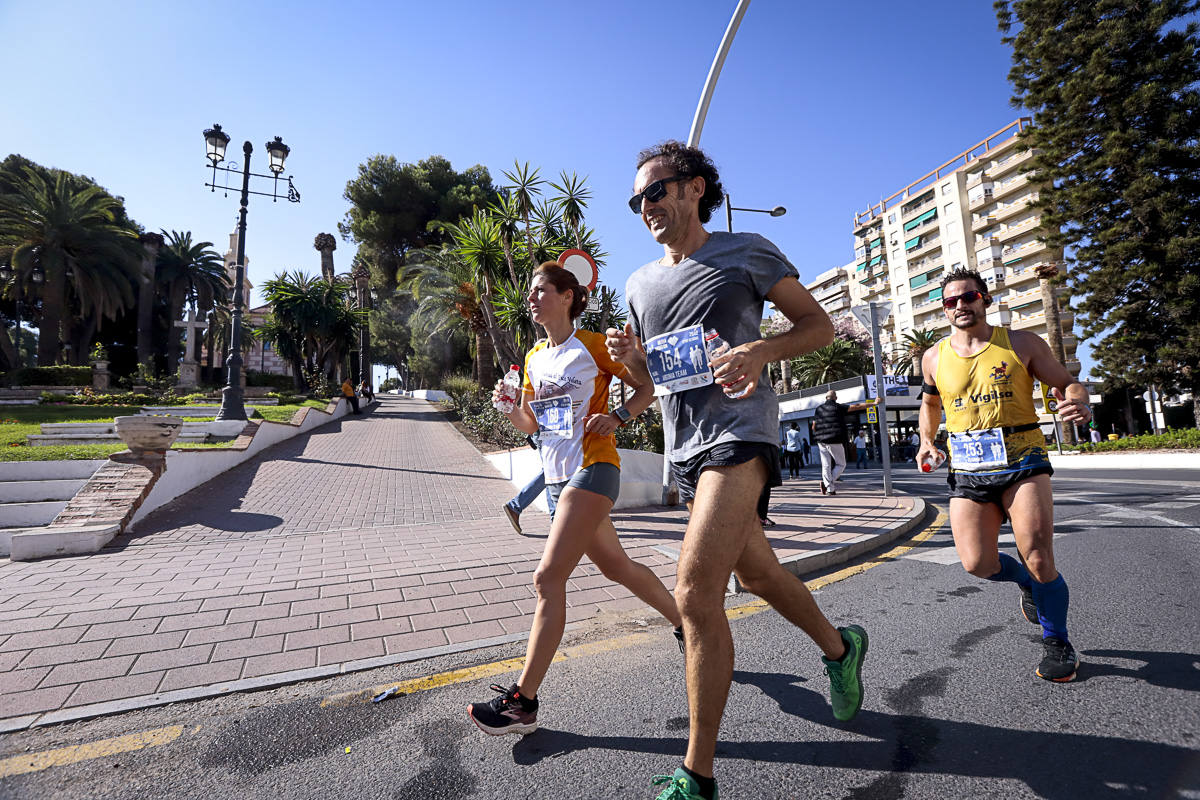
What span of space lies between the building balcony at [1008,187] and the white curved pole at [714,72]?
54.2m

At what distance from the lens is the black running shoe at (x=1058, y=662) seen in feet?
8.24

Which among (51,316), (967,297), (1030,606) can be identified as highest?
(51,316)

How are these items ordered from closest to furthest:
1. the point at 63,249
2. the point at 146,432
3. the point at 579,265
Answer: the point at 579,265, the point at 146,432, the point at 63,249

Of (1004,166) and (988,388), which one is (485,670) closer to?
(988,388)

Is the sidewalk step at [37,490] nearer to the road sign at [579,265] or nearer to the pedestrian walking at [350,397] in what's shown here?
the road sign at [579,265]

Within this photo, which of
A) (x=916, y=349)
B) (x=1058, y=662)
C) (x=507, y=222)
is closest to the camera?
(x=1058, y=662)

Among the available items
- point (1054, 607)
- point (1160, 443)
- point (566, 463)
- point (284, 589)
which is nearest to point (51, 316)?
point (284, 589)

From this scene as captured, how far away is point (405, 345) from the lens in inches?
2122

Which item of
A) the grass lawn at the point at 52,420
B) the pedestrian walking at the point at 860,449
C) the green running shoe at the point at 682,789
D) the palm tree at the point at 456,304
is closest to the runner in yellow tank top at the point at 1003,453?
the green running shoe at the point at 682,789

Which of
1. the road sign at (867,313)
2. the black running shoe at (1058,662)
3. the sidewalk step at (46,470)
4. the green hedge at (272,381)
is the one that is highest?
the green hedge at (272,381)

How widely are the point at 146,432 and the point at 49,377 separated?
94.1 ft

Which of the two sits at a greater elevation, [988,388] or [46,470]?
[988,388]

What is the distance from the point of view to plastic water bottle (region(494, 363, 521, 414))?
9.16 feet

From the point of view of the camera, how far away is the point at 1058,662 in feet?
8.32
